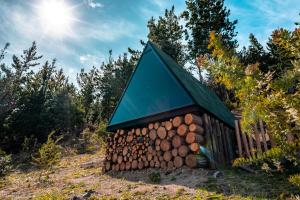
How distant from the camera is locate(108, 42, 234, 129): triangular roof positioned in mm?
7262

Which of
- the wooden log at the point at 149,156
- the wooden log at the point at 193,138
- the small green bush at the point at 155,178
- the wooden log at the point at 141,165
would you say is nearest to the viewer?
the small green bush at the point at 155,178

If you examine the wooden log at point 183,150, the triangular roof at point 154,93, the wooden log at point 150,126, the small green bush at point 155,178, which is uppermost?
the triangular roof at point 154,93

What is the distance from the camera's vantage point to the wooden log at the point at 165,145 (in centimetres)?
696

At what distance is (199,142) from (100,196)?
286 centimetres

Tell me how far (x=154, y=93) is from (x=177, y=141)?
75.0 inches

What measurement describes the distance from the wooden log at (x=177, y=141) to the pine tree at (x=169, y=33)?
21060 mm

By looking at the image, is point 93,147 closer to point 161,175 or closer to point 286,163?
point 161,175

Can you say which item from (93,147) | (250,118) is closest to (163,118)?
(250,118)

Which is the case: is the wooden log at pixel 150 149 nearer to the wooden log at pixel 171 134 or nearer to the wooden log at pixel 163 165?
the wooden log at pixel 163 165

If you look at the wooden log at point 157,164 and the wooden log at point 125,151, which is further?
the wooden log at point 125,151

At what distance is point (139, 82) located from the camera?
28.5 ft

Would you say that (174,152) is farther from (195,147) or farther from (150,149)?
(150,149)

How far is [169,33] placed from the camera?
3030cm

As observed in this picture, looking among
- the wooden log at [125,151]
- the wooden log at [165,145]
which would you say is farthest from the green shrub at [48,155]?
the wooden log at [165,145]
